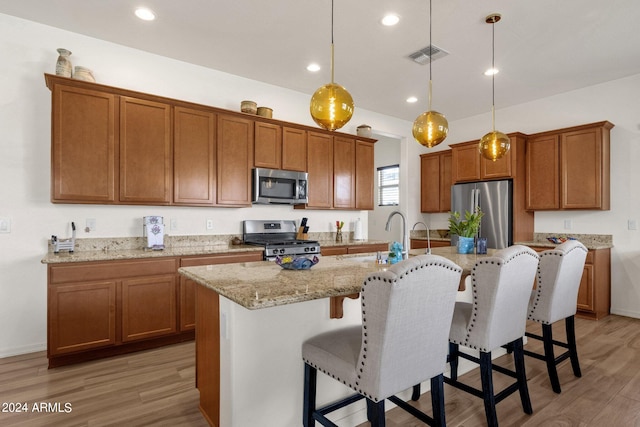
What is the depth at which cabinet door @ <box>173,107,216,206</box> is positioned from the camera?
11.6 feet

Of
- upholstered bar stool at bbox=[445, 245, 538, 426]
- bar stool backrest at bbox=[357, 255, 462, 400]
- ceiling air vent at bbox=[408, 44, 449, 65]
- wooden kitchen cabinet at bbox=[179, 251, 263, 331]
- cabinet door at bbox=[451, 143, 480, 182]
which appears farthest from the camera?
cabinet door at bbox=[451, 143, 480, 182]

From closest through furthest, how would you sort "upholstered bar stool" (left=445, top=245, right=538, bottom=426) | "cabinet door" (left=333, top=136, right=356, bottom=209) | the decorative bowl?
"upholstered bar stool" (left=445, top=245, right=538, bottom=426), the decorative bowl, "cabinet door" (left=333, top=136, right=356, bottom=209)

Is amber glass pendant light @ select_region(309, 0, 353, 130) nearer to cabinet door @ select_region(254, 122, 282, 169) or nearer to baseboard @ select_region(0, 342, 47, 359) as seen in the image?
cabinet door @ select_region(254, 122, 282, 169)

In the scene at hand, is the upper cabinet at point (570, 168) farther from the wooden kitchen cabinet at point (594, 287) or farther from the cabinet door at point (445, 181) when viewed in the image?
the cabinet door at point (445, 181)

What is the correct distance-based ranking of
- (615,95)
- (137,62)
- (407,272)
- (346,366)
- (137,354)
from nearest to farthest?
(407,272) → (346,366) → (137,354) → (137,62) → (615,95)

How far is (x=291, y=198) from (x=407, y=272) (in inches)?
125

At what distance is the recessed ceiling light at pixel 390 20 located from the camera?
2932 millimetres

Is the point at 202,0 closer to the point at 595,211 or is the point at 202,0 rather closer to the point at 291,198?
the point at 291,198

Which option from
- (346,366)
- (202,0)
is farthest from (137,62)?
(346,366)

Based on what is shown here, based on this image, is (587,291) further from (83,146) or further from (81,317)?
(83,146)

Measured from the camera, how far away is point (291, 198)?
435cm

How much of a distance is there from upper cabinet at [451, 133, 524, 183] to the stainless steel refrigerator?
0.12 meters

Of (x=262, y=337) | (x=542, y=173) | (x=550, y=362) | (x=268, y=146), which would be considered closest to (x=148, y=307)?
(x=262, y=337)

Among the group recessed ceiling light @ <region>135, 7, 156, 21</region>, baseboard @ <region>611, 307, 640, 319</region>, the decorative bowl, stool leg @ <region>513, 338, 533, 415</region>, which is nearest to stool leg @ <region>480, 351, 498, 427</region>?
stool leg @ <region>513, 338, 533, 415</region>
